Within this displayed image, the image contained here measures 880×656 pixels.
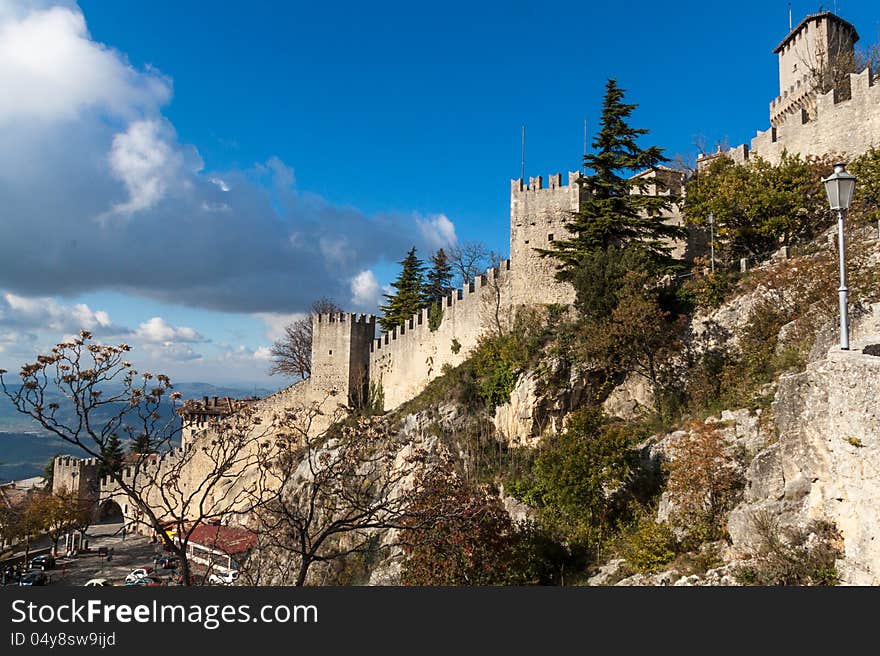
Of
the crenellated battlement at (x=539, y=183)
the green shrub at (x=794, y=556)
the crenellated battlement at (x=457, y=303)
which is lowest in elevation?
the green shrub at (x=794, y=556)

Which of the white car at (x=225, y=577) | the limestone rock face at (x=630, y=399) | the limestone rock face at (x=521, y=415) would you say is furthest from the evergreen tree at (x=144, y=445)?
the limestone rock face at (x=630, y=399)

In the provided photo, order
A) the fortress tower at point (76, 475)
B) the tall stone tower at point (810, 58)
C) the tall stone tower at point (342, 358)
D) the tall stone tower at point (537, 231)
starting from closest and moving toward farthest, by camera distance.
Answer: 1. the tall stone tower at point (537, 231)
2. the tall stone tower at point (810, 58)
3. the tall stone tower at point (342, 358)
4. the fortress tower at point (76, 475)

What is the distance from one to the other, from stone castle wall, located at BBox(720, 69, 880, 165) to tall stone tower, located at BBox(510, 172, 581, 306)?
7637 mm

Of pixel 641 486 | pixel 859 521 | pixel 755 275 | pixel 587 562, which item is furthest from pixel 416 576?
pixel 755 275

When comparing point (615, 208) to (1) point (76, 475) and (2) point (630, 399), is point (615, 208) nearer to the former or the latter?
(2) point (630, 399)

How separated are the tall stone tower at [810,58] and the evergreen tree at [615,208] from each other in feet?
45.0

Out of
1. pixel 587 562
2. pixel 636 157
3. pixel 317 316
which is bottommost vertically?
pixel 587 562

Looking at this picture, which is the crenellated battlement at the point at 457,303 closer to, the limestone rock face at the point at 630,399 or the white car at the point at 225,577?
the limestone rock face at the point at 630,399

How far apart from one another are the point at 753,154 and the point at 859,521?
20.3 metres

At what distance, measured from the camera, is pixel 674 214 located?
2431 cm

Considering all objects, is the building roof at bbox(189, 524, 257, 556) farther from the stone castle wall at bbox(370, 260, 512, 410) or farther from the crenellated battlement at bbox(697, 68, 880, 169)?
the crenellated battlement at bbox(697, 68, 880, 169)

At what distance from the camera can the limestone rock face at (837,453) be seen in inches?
260

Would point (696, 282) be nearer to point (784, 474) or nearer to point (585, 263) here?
point (585, 263)

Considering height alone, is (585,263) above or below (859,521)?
above
